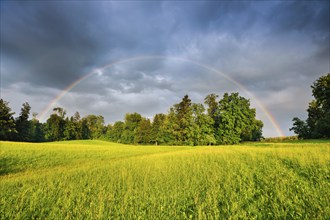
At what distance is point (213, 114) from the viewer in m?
66.8

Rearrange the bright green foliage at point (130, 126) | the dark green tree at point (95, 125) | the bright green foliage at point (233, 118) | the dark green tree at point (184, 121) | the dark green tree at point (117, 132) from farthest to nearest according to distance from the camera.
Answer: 1. the dark green tree at point (95, 125)
2. the dark green tree at point (117, 132)
3. the bright green foliage at point (130, 126)
4. the dark green tree at point (184, 121)
5. the bright green foliage at point (233, 118)

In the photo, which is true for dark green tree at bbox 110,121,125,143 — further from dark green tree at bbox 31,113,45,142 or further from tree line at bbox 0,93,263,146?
dark green tree at bbox 31,113,45,142

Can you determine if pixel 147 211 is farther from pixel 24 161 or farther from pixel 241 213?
pixel 24 161

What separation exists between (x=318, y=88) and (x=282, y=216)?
6245cm

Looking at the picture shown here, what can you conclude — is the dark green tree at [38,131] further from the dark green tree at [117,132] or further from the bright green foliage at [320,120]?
the bright green foliage at [320,120]

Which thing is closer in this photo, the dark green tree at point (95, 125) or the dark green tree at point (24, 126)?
the dark green tree at point (24, 126)

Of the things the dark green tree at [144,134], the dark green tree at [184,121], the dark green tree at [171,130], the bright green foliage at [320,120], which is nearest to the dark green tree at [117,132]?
the dark green tree at [144,134]

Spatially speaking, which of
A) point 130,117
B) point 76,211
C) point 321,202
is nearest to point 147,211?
point 76,211

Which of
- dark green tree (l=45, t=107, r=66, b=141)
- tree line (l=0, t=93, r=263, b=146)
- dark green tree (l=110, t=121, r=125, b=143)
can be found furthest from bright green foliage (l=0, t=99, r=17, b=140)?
dark green tree (l=110, t=121, r=125, b=143)

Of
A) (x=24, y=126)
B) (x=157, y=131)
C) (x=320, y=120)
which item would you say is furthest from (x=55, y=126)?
(x=320, y=120)

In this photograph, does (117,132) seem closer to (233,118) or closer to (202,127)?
(202,127)

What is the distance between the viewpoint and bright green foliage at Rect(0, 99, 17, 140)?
6862 centimetres

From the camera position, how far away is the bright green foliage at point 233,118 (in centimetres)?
6044

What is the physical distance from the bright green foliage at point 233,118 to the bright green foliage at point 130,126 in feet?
163
